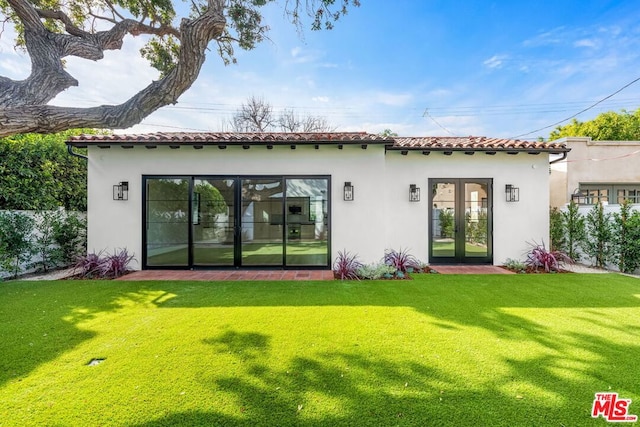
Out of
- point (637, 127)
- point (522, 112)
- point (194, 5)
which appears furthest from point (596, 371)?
point (637, 127)

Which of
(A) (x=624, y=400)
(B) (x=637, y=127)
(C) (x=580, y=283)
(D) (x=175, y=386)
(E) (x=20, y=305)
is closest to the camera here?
(A) (x=624, y=400)

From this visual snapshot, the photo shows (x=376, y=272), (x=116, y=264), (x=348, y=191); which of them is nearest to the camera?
(x=376, y=272)

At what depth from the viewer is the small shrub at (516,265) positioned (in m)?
8.62

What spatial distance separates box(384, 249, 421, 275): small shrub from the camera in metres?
8.37

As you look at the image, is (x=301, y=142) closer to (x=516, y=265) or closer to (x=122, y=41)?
(x=122, y=41)

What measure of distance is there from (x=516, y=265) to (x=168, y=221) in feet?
37.6

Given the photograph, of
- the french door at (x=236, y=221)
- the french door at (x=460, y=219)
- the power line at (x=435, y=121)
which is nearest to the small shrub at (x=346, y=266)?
the french door at (x=236, y=221)

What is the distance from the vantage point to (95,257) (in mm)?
8398

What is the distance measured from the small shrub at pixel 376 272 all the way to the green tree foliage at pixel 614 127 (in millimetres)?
25978

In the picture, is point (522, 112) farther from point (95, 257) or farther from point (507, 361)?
point (95, 257)

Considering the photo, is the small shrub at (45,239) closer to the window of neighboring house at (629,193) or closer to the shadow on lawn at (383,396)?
the shadow on lawn at (383,396)

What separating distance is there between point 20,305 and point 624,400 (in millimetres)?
9731

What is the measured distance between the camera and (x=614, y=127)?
883 inches
